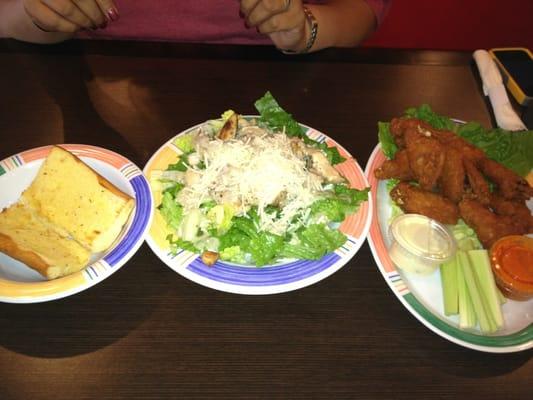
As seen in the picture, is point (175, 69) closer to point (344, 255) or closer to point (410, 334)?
point (344, 255)

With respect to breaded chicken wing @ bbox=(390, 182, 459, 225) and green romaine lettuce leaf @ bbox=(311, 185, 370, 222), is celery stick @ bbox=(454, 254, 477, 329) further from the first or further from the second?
green romaine lettuce leaf @ bbox=(311, 185, 370, 222)

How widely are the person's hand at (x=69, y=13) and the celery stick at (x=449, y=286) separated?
2.58m

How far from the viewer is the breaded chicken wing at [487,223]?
207cm

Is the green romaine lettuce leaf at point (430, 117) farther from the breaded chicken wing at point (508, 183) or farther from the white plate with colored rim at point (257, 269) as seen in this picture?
the white plate with colored rim at point (257, 269)

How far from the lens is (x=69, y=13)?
2.45 m

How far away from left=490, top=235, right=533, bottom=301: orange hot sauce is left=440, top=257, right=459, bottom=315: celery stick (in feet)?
0.61

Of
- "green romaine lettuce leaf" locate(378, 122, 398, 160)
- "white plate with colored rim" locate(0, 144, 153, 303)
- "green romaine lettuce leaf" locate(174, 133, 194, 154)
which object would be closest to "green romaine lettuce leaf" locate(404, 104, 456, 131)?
"green romaine lettuce leaf" locate(378, 122, 398, 160)

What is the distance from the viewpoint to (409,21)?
15.5ft

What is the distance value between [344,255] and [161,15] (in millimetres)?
2233

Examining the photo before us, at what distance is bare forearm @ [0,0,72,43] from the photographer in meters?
2.74

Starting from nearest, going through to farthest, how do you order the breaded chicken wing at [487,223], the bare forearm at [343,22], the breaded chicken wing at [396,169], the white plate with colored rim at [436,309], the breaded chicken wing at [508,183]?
the white plate with colored rim at [436,309]
the breaded chicken wing at [487,223]
the breaded chicken wing at [508,183]
the breaded chicken wing at [396,169]
the bare forearm at [343,22]

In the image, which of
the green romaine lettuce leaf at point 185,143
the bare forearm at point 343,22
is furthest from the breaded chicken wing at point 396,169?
the bare forearm at point 343,22

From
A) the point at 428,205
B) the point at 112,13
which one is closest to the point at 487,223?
the point at 428,205

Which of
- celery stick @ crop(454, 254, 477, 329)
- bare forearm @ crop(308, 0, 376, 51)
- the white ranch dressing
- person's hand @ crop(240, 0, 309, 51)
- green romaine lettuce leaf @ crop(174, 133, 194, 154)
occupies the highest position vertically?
person's hand @ crop(240, 0, 309, 51)
